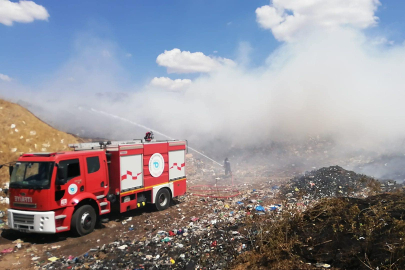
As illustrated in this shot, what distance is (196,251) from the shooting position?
19.8ft

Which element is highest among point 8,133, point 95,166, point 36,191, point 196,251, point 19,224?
point 8,133

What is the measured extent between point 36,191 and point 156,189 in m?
3.91

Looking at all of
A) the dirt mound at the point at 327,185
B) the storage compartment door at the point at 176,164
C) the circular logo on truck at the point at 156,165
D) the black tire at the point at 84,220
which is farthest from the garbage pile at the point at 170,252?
the dirt mound at the point at 327,185

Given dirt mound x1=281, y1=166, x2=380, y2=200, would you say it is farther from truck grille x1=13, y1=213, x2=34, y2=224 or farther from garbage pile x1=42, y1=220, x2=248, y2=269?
truck grille x1=13, y1=213, x2=34, y2=224

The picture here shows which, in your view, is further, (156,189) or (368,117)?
(368,117)

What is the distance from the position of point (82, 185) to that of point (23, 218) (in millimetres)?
1537

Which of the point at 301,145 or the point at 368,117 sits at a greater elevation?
the point at 368,117

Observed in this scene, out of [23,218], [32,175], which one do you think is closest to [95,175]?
[32,175]

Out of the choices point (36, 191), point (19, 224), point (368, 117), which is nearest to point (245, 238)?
point (36, 191)

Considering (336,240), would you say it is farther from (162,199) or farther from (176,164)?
(176,164)

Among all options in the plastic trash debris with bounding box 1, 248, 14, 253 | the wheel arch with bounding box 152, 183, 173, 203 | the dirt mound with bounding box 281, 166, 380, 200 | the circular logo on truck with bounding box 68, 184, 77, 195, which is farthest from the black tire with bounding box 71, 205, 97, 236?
the dirt mound with bounding box 281, 166, 380, 200

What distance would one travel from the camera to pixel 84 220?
24.7 feet

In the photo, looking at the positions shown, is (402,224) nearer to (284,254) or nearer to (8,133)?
(284,254)

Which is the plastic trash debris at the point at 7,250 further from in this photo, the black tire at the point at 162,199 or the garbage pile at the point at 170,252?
the black tire at the point at 162,199
